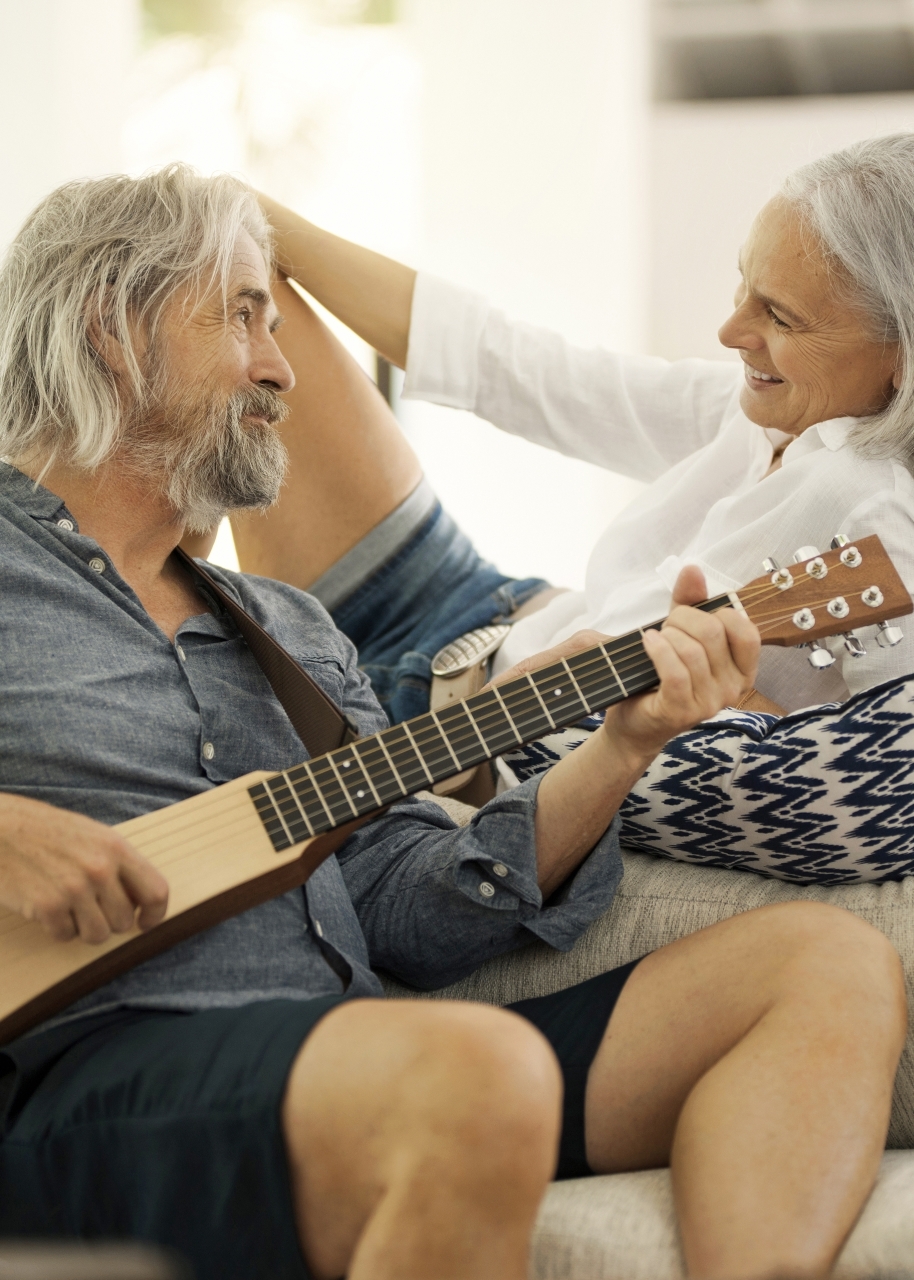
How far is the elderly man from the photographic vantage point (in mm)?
748

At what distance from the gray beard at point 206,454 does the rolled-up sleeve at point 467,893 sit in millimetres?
416

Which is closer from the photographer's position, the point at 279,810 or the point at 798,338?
the point at 279,810

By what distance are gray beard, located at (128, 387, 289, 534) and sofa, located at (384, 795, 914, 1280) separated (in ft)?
1.45

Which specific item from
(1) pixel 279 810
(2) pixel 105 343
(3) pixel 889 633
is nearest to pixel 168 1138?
(1) pixel 279 810

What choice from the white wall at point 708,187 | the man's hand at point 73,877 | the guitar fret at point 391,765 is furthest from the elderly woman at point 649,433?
the white wall at point 708,187

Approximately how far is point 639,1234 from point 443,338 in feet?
4.25

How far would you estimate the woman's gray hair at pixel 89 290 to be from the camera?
1.24 meters

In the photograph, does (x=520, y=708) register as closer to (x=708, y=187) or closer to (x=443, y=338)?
(x=443, y=338)

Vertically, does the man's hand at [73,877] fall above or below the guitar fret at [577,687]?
below

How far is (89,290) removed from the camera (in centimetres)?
127

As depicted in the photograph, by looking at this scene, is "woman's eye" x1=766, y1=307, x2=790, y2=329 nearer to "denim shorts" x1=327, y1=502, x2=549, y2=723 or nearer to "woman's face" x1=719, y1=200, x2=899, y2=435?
"woman's face" x1=719, y1=200, x2=899, y2=435

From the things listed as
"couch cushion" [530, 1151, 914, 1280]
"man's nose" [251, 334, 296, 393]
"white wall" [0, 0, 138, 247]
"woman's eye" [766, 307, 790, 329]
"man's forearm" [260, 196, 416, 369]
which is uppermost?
"white wall" [0, 0, 138, 247]

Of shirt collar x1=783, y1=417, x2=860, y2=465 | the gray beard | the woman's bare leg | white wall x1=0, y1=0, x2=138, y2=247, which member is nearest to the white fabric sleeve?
the woman's bare leg

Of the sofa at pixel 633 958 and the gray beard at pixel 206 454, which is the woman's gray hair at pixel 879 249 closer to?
the sofa at pixel 633 958
